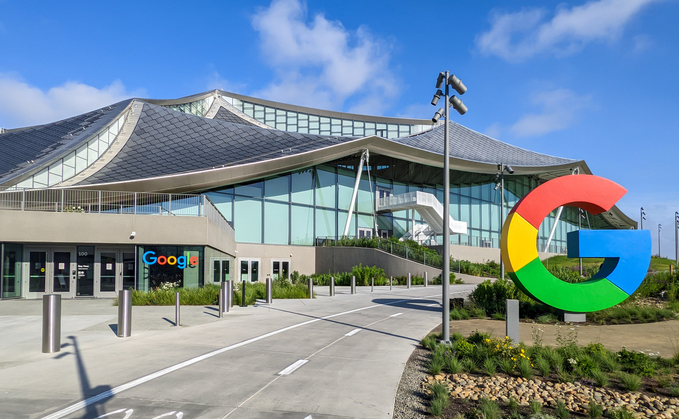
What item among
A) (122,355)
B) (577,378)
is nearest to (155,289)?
(122,355)

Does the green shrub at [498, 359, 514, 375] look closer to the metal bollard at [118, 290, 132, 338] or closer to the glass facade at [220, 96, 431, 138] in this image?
the metal bollard at [118, 290, 132, 338]

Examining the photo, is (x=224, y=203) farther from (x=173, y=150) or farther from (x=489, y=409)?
(x=489, y=409)

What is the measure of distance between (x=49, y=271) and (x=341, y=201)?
23022mm

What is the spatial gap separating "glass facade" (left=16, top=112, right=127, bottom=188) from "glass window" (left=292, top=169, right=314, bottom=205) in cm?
1265

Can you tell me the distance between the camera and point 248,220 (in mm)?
33281

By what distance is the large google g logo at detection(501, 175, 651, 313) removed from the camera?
43.7 ft

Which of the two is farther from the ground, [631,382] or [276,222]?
[276,222]

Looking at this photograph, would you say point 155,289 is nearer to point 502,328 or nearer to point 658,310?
point 502,328

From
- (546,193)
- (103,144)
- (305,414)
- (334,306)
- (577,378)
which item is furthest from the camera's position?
(103,144)

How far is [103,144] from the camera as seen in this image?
31609 mm

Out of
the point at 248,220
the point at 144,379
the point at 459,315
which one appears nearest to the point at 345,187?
the point at 248,220

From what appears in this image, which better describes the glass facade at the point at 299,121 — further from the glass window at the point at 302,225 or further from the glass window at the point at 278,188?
the glass window at the point at 278,188

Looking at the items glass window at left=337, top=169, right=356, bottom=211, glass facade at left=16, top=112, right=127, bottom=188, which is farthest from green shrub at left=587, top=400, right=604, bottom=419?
glass window at left=337, top=169, right=356, bottom=211

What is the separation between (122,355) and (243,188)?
24699 millimetres
